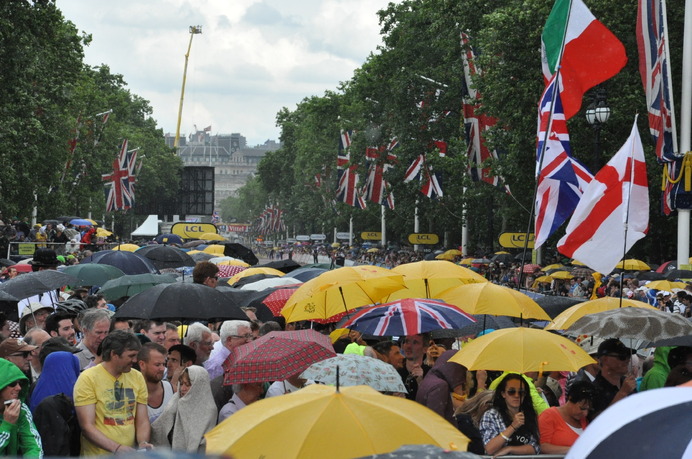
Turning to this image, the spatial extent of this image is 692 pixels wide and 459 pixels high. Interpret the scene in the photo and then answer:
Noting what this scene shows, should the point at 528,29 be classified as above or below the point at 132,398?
above

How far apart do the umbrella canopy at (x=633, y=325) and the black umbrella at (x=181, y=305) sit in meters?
3.13

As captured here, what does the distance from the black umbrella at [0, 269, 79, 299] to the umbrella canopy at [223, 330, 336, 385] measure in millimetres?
5269

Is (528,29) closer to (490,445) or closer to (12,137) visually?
(12,137)

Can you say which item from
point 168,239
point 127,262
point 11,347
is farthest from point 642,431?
point 168,239

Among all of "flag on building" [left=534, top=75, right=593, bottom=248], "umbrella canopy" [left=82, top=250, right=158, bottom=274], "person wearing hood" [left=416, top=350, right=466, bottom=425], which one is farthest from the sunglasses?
"umbrella canopy" [left=82, top=250, right=158, bottom=274]

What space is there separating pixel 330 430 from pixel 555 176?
9.29m

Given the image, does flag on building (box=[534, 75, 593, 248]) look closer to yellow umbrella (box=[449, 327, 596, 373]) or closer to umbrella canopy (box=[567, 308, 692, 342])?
umbrella canopy (box=[567, 308, 692, 342])

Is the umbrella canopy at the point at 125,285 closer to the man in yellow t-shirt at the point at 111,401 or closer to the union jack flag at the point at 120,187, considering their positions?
the man in yellow t-shirt at the point at 111,401

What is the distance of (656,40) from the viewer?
21.6 metres

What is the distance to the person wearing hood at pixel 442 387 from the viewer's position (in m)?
8.16

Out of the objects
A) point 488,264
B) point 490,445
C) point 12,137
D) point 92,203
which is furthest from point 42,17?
point 92,203

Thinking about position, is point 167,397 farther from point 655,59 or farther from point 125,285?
point 655,59

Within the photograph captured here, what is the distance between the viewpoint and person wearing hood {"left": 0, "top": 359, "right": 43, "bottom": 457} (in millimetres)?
6230

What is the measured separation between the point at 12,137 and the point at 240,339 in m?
22.1
